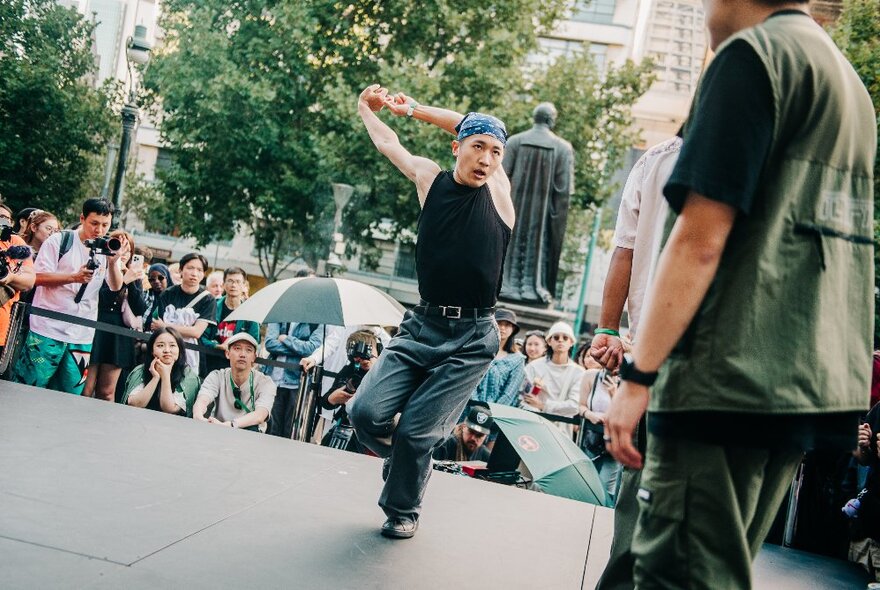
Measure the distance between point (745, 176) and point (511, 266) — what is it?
841cm

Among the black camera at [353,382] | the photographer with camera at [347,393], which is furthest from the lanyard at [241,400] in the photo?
the black camera at [353,382]

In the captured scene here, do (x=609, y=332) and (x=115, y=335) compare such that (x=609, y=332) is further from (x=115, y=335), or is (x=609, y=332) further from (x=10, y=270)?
(x=115, y=335)

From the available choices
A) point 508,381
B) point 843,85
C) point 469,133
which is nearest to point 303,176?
point 508,381

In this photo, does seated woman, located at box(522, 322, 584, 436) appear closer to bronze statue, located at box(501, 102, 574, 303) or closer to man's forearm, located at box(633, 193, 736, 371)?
bronze statue, located at box(501, 102, 574, 303)

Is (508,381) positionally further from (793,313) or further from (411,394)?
(793,313)

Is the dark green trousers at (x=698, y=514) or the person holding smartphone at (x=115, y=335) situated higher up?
the dark green trousers at (x=698, y=514)

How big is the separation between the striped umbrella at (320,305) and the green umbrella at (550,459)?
1.26m

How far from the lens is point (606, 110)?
896 inches

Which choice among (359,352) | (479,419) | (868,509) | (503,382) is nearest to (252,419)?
(359,352)

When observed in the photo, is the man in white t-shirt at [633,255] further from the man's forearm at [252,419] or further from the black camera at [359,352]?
the man's forearm at [252,419]

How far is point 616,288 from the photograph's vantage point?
9.75 feet

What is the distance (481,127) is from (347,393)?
3.26m

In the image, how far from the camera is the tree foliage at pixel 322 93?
20.4m

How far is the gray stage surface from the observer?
3.01 meters
